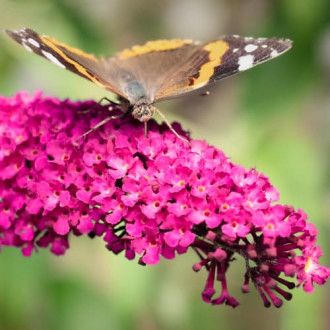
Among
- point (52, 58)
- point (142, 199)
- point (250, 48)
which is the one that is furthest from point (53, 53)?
point (250, 48)

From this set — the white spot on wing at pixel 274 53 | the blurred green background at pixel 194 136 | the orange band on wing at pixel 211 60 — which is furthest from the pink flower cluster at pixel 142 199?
the blurred green background at pixel 194 136

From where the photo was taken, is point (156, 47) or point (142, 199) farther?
point (156, 47)

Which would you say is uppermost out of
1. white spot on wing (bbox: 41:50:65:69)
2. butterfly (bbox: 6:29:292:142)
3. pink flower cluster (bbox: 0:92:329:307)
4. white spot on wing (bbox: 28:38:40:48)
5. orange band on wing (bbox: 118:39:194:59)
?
orange band on wing (bbox: 118:39:194:59)

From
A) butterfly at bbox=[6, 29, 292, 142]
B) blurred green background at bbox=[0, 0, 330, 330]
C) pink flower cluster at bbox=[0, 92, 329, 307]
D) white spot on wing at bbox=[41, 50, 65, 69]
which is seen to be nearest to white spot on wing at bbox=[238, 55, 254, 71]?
butterfly at bbox=[6, 29, 292, 142]

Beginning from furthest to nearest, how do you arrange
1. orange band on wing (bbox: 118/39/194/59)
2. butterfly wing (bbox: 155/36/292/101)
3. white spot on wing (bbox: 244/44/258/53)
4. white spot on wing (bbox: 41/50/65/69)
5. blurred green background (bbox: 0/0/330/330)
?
blurred green background (bbox: 0/0/330/330), orange band on wing (bbox: 118/39/194/59), white spot on wing (bbox: 244/44/258/53), butterfly wing (bbox: 155/36/292/101), white spot on wing (bbox: 41/50/65/69)

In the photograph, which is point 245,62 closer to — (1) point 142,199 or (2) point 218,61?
(2) point 218,61

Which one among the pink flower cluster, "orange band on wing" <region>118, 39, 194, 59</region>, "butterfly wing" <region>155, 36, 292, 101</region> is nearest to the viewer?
the pink flower cluster

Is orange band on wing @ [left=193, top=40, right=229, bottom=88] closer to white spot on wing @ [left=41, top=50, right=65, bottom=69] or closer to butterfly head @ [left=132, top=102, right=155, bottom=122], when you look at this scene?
butterfly head @ [left=132, top=102, right=155, bottom=122]

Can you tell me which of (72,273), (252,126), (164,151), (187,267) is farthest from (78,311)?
(164,151)

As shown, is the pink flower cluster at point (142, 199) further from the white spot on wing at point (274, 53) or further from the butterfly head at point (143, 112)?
the white spot on wing at point (274, 53)
